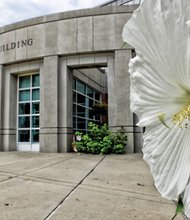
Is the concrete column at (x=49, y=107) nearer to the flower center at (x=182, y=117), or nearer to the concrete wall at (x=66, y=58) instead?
the concrete wall at (x=66, y=58)

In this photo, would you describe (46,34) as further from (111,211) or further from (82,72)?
(111,211)

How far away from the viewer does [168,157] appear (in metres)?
0.39

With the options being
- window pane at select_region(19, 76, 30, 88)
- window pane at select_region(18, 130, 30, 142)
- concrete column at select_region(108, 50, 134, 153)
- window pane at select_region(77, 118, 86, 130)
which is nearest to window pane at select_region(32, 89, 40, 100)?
window pane at select_region(19, 76, 30, 88)

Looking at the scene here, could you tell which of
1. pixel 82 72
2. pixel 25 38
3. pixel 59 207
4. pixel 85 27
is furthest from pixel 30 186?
pixel 82 72

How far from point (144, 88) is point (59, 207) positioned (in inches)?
104

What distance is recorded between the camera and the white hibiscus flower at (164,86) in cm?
31

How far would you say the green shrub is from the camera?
27.8ft

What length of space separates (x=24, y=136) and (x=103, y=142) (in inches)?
139

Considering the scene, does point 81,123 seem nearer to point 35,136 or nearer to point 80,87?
point 80,87

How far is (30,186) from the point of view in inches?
147

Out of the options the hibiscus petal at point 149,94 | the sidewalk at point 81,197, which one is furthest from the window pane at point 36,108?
the hibiscus petal at point 149,94

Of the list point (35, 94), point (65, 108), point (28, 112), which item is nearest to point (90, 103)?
point (35, 94)

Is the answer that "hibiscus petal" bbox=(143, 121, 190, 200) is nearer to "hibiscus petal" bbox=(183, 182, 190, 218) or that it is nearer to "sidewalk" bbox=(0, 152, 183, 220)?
"hibiscus petal" bbox=(183, 182, 190, 218)

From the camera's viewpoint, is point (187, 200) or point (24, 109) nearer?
point (187, 200)
